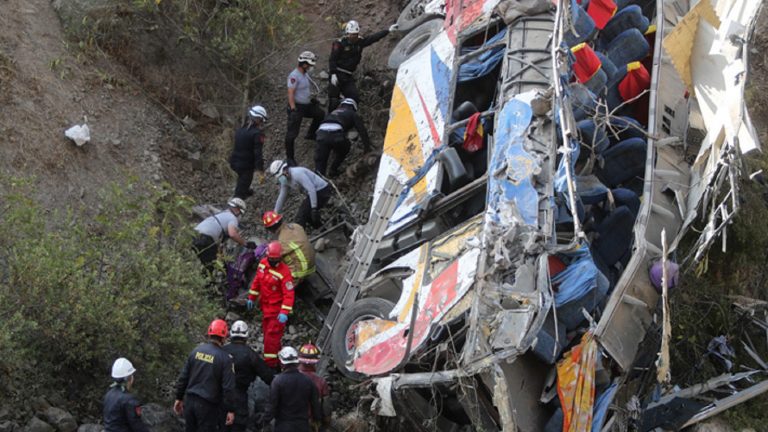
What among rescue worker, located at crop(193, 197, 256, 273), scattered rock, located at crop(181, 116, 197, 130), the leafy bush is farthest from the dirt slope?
the leafy bush

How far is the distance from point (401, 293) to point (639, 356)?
214cm

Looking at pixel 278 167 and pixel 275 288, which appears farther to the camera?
pixel 278 167

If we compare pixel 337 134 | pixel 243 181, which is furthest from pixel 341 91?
pixel 243 181

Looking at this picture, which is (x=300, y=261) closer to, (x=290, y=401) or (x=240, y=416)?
(x=240, y=416)

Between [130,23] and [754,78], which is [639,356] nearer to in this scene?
[754,78]

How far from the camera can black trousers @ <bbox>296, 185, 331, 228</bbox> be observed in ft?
45.3

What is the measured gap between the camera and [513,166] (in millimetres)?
10508

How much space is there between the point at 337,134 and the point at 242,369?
14.6ft

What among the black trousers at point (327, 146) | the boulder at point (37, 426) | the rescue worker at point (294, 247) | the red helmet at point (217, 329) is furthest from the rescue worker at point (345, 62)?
the boulder at point (37, 426)

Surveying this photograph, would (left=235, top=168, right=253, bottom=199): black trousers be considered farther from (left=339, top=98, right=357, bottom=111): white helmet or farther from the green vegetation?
the green vegetation

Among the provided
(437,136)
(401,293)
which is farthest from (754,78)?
(401,293)

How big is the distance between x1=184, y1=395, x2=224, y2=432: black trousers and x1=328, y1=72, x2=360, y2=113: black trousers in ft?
19.5

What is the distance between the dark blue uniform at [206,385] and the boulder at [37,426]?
3.87 feet

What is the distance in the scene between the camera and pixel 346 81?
15.4 meters
